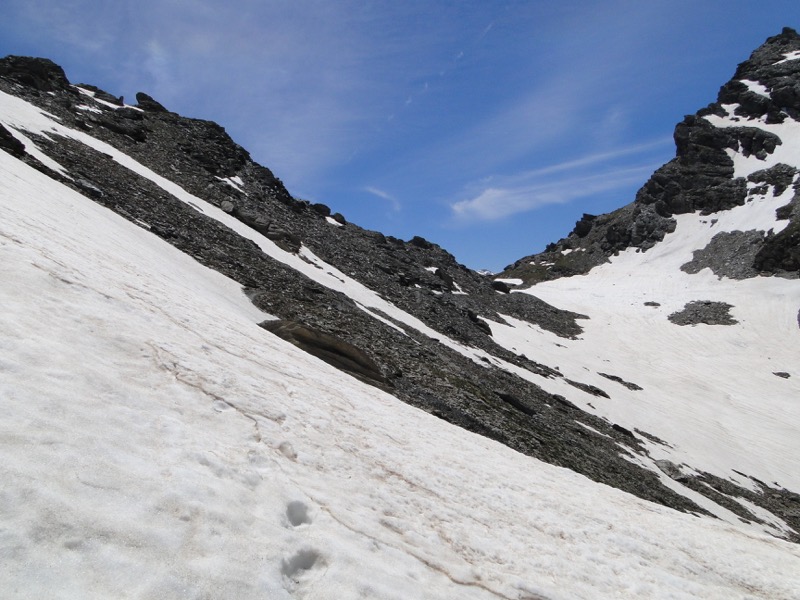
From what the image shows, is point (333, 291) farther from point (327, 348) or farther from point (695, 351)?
point (695, 351)

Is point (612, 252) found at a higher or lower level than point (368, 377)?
higher

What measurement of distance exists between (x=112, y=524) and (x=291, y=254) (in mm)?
37440

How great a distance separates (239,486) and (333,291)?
27916 mm

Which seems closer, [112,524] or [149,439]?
[112,524]

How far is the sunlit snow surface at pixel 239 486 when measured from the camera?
13.2 ft

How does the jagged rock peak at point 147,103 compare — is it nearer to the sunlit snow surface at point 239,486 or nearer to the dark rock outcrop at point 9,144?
the dark rock outcrop at point 9,144

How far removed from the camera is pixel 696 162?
124 meters

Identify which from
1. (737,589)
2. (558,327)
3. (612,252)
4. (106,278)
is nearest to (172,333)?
(106,278)

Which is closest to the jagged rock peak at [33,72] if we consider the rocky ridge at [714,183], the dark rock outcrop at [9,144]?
the dark rock outcrop at [9,144]

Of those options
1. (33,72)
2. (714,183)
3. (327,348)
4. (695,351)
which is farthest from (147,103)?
(714,183)

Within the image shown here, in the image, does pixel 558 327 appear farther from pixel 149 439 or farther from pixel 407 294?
pixel 149 439

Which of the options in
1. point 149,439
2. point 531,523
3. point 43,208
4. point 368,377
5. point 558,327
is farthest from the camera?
point 558,327

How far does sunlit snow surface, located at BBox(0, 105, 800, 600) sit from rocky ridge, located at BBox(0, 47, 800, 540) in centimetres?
785

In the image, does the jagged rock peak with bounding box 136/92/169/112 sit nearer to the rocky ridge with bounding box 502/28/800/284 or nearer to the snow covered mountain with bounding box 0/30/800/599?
the snow covered mountain with bounding box 0/30/800/599
